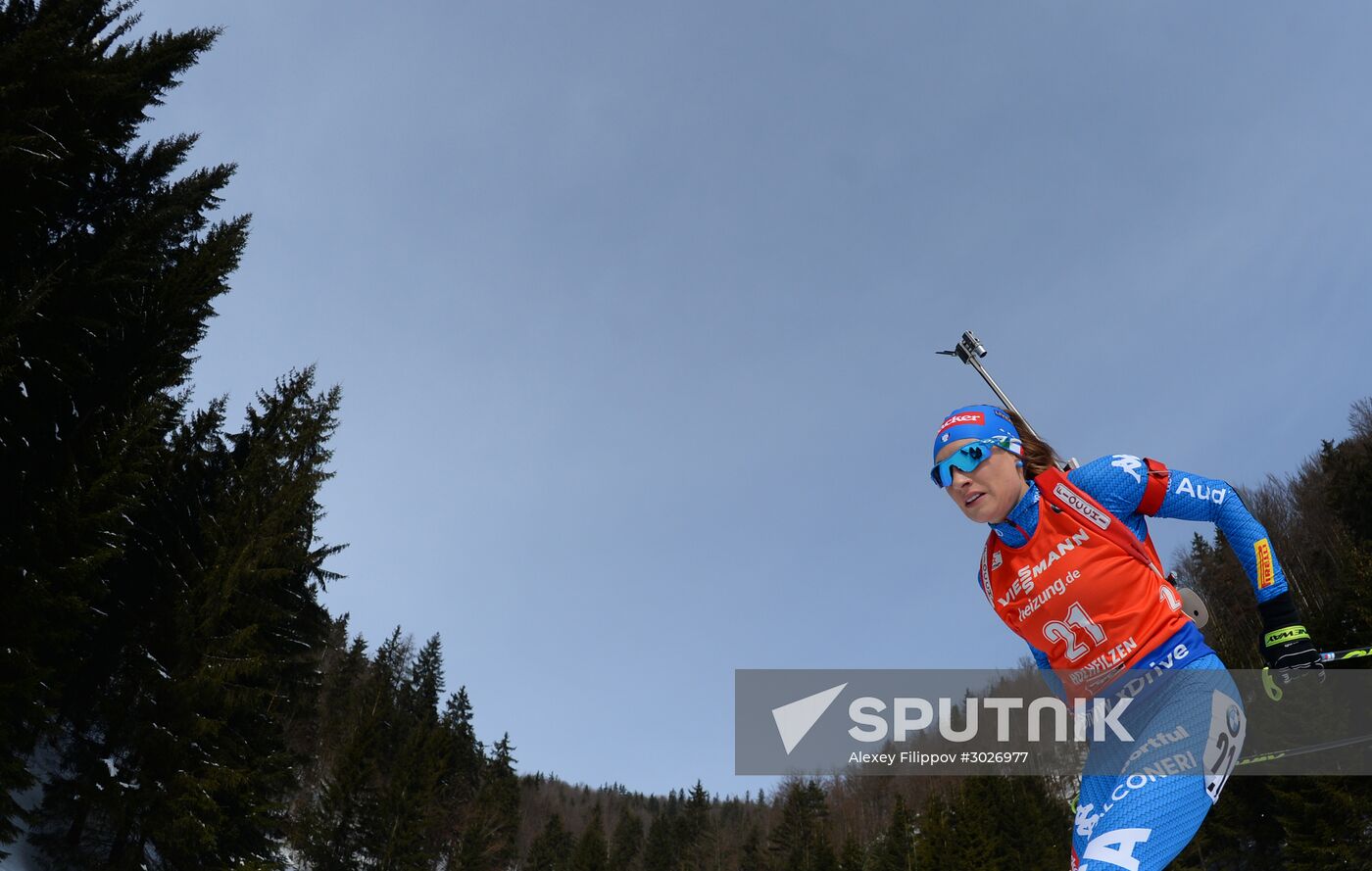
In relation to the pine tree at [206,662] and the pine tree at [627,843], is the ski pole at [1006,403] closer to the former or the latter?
the pine tree at [206,662]

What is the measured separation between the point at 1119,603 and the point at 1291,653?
22.2 inches

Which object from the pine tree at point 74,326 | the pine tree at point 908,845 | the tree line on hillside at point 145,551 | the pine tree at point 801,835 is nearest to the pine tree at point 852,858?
the pine tree at point 908,845

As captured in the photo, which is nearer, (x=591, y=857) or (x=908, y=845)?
(x=908, y=845)

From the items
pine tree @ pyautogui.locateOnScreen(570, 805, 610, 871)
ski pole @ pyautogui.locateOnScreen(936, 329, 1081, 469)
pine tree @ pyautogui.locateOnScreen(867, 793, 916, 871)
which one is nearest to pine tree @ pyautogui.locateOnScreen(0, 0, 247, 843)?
ski pole @ pyautogui.locateOnScreen(936, 329, 1081, 469)

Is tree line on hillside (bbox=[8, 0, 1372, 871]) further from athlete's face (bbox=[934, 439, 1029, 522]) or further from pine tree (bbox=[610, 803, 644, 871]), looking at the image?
pine tree (bbox=[610, 803, 644, 871])

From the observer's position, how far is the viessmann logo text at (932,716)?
349 cm

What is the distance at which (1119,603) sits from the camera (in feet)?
10.8

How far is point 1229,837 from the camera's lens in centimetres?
3831

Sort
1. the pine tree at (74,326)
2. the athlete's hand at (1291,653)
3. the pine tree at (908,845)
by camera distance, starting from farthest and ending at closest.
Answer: the pine tree at (908,845) → the pine tree at (74,326) → the athlete's hand at (1291,653)

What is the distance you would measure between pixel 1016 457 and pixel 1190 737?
47.0 inches

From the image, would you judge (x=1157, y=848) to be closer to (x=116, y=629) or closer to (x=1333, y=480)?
(x=116, y=629)

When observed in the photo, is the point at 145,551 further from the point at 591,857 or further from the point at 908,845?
the point at 591,857

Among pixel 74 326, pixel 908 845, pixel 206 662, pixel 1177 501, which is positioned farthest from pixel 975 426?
pixel 908 845

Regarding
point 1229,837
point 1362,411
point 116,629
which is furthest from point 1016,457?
point 1362,411
